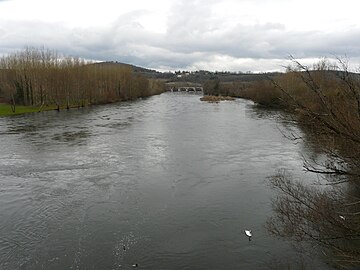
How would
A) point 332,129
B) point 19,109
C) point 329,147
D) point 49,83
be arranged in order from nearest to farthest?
1. point 332,129
2. point 329,147
3. point 19,109
4. point 49,83

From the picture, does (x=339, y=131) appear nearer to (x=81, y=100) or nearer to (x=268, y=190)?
(x=268, y=190)

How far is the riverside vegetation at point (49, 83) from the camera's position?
188ft

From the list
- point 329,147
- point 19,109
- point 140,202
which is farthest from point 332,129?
point 19,109

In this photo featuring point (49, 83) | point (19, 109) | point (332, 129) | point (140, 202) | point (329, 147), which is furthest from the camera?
point (49, 83)

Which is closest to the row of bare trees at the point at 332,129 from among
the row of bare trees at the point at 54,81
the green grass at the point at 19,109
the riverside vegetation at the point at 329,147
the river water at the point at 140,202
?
the riverside vegetation at the point at 329,147

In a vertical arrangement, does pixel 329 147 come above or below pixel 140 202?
above

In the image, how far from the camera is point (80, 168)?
19688 mm

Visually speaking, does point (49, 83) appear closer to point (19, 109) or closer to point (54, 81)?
point (54, 81)

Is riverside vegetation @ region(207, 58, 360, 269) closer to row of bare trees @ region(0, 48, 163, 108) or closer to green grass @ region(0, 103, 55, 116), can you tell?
green grass @ region(0, 103, 55, 116)

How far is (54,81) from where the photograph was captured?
5809 cm

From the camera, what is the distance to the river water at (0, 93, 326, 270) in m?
10.7

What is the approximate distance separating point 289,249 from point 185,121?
29295 millimetres

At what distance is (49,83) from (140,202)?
4840 centimetres

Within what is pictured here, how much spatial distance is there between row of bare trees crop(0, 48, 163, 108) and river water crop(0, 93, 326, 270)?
31791 millimetres
